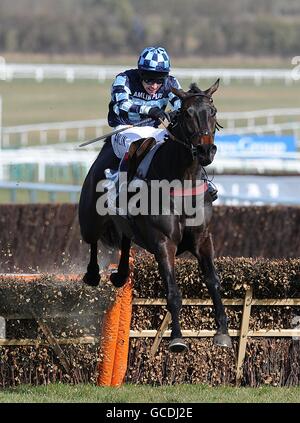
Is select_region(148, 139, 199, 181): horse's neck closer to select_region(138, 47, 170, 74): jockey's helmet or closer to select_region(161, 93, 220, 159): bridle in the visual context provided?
select_region(161, 93, 220, 159): bridle

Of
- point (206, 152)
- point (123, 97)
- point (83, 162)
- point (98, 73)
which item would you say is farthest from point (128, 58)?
point (206, 152)

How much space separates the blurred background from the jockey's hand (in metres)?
19.5

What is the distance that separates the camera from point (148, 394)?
8.18 meters

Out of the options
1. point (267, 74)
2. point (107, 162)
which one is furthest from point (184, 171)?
point (267, 74)

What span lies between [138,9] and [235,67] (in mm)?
12883

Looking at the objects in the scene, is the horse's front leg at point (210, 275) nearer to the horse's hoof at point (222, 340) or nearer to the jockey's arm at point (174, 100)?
the horse's hoof at point (222, 340)

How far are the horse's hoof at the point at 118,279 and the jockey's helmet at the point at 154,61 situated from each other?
161 cm

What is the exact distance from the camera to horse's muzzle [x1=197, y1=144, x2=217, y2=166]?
25.4 ft

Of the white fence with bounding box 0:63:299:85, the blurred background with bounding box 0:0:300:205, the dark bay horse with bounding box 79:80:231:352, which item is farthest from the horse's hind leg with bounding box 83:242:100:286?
the white fence with bounding box 0:63:299:85

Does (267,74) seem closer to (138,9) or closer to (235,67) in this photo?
(235,67)

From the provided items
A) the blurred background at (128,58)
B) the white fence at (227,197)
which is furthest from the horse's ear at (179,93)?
the blurred background at (128,58)

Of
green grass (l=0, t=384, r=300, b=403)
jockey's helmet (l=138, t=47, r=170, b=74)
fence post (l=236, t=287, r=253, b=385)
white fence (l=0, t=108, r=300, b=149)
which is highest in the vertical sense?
white fence (l=0, t=108, r=300, b=149)

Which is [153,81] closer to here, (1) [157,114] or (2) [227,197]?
(1) [157,114]

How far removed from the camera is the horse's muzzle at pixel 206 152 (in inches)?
305
